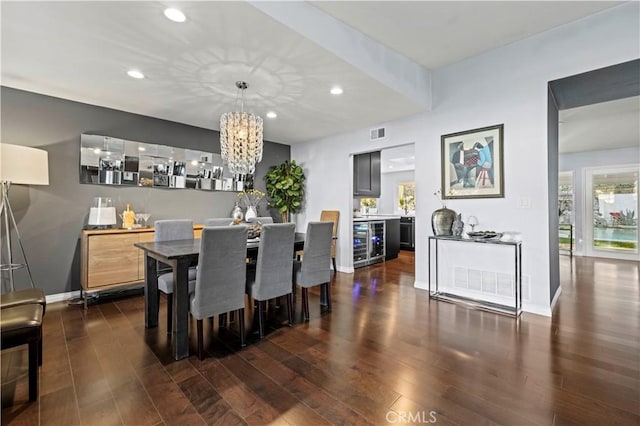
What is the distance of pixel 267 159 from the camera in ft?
19.4

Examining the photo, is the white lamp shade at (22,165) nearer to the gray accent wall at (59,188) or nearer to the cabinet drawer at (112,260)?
the gray accent wall at (59,188)

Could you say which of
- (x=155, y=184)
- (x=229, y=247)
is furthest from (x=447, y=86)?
(x=155, y=184)

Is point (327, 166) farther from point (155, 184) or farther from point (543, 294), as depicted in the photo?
point (543, 294)

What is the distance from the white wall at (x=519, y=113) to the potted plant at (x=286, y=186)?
7.51ft

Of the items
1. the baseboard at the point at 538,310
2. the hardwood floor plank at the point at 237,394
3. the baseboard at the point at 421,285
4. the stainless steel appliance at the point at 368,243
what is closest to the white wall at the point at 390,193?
the stainless steel appliance at the point at 368,243

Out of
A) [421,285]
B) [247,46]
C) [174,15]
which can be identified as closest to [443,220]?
[421,285]

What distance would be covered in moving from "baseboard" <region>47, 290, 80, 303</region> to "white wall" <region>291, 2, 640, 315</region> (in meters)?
4.65

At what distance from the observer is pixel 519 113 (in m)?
3.25

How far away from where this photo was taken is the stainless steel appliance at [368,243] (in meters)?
5.61

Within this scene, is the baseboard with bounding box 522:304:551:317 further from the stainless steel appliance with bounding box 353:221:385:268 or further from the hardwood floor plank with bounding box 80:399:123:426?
the hardwood floor plank with bounding box 80:399:123:426

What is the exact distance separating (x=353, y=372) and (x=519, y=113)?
327 centimetres

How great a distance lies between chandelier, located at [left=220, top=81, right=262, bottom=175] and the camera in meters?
3.29

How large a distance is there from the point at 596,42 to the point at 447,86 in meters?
1.45

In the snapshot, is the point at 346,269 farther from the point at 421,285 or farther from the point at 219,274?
the point at 219,274
